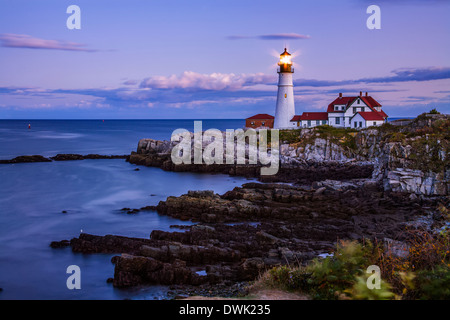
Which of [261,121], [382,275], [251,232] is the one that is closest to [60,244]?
[251,232]

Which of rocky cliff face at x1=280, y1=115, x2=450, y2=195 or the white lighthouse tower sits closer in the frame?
rocky cliff face at x1=280, y1=115, x2=450, y2=195

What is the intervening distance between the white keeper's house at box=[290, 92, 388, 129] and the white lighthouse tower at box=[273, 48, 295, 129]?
39.0 inches

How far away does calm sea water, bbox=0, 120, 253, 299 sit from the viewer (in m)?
12.9

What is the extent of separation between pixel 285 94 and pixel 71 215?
33.9 metres

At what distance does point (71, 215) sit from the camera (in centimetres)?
2238

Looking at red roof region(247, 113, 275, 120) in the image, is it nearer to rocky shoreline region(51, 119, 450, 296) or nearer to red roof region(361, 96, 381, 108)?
red roof region(361, 96, 381, 108)

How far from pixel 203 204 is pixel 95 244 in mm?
6623

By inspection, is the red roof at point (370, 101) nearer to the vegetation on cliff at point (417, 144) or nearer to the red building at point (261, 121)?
the vegetation on cliff at point (417, 144)

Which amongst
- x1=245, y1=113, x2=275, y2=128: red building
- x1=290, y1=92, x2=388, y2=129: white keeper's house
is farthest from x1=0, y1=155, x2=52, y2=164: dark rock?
x1=290, y1=92, x2=388, y2=129: white keeper's house

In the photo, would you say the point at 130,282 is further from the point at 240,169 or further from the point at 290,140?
the point at 290,140

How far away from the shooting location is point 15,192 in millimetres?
29578

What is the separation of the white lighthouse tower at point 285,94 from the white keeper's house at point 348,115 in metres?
0.99

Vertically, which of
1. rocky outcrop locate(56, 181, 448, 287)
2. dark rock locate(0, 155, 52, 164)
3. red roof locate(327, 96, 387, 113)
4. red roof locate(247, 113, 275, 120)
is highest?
red roof locate(327, 96, 387, 113)
